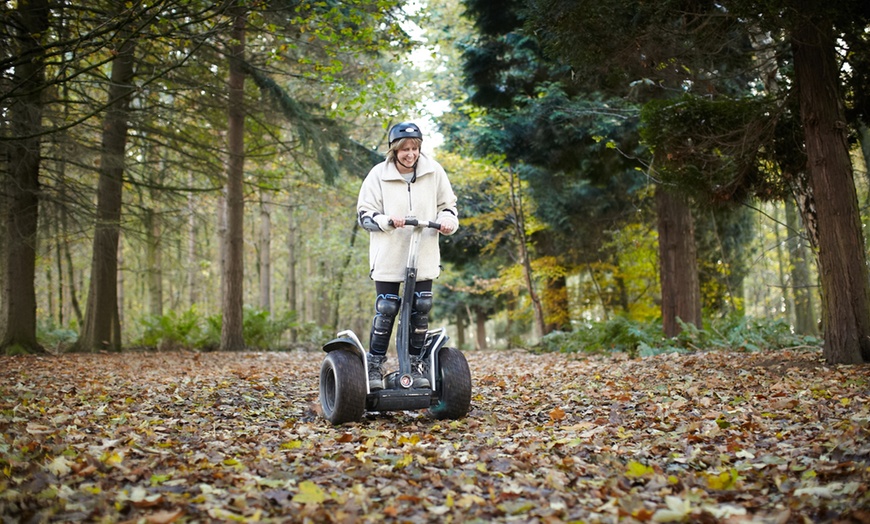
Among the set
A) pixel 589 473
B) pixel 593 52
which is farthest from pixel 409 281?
pixel 593 52

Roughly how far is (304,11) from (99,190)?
4.73m

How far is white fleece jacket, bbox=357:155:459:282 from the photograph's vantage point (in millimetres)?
5254

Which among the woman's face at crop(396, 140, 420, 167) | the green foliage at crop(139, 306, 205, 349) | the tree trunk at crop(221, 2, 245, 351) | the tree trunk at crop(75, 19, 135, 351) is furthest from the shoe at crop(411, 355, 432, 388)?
the green foliage at crop(139, 306, 205, 349)

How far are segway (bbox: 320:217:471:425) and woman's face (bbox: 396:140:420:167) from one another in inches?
22.4

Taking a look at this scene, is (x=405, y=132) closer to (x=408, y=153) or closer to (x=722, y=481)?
(x=408, y=153)

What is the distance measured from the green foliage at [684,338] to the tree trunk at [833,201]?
7.61 feet

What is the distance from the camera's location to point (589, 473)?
3.63m

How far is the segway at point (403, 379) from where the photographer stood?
506 centimetres

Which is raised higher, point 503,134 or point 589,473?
point 503,134

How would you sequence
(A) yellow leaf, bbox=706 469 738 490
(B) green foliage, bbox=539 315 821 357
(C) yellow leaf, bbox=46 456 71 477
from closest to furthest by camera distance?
1. (A) yellow leaf, bbox=706 469 738 490
2. (C) yellow leaf, bbox=46 456 71 477
3. (B) green foliage, bbox=539 315 821 357

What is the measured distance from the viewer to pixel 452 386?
5.26 metres

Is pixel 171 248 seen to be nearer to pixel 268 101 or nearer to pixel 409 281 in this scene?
pixel 268 101

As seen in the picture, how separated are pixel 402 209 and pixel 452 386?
144cm

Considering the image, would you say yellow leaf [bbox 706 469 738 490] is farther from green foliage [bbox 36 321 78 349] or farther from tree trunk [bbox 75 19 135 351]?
green foliage [bbox 36 321 78 349]
